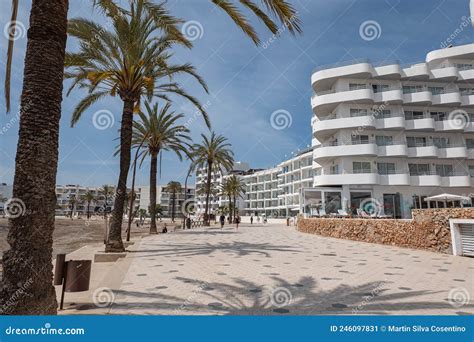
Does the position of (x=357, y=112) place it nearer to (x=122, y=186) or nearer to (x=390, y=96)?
(x=390, y=96)

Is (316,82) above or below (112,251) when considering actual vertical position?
above

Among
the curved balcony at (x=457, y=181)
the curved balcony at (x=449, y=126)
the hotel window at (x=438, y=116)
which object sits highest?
the hotel window at (x=438, y=116)

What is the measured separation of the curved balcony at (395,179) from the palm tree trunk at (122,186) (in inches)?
1121

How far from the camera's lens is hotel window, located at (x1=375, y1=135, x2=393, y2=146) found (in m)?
34.5

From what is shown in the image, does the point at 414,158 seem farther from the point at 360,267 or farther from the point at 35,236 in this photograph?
the point at 35,236

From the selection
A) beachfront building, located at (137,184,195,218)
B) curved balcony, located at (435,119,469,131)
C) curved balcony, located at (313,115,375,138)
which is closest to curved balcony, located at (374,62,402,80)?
curved balcony, located at (313,115,375,138)

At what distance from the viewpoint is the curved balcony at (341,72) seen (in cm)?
3459

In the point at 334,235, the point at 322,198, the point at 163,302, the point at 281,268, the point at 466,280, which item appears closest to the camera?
the point at 163,302

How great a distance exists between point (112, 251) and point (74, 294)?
6.00 m

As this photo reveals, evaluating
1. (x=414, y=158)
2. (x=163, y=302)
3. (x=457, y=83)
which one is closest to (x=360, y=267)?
(x=163, y=302)

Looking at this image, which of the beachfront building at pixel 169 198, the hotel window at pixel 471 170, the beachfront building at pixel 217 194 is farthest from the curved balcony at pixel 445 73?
the beachfront building at pixel 169 198

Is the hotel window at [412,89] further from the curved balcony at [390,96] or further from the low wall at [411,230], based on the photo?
the low wall at [411,230]

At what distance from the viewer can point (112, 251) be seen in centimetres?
1194

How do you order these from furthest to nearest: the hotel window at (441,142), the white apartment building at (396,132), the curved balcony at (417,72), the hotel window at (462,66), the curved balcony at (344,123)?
the hotel window at (462,66) < the hotel window at (441,142) < the curved balcony at (417,72) < the curved balcony at (344,123) < the white apartment building at (396,132)
